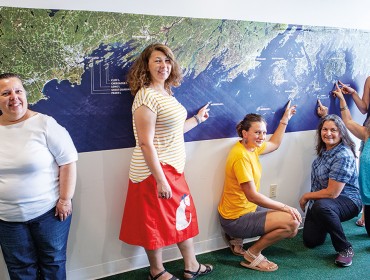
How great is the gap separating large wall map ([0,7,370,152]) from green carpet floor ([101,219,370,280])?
88 centimetres

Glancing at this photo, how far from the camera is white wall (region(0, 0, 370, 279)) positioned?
7.16ft

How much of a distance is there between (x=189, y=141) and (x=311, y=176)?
44.8 inches

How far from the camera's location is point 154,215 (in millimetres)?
2127

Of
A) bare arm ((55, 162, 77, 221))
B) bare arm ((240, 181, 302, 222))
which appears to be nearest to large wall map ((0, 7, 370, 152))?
bare arm ((55, 162, 77, 221))

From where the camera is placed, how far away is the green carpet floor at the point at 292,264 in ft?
Answer: 7.74

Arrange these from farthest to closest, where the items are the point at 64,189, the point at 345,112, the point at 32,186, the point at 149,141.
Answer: the point at 345,112 → the point at 149,141 → the point at 64,189 → the point at 32,186

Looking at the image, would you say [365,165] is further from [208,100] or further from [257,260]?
[208,100]

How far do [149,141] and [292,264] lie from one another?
1383 mm

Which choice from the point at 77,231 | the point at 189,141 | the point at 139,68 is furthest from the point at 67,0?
the point at 77,231

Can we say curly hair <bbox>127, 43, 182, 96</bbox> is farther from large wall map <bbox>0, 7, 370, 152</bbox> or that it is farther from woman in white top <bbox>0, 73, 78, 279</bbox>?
woman in white top <bbox>0, 73, 78, 279</bbox>

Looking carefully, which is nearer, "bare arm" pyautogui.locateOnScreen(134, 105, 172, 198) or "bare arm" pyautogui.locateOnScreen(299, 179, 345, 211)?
"bare arm" pyautogui.locateOnScreen(134, 105, 172, 198)

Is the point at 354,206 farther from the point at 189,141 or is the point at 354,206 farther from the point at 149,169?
the point at 149,169

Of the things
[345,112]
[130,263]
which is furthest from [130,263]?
[345,112]

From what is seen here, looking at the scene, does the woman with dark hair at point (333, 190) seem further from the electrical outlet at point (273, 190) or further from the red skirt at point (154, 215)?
the red skirt at point (154, 215)
